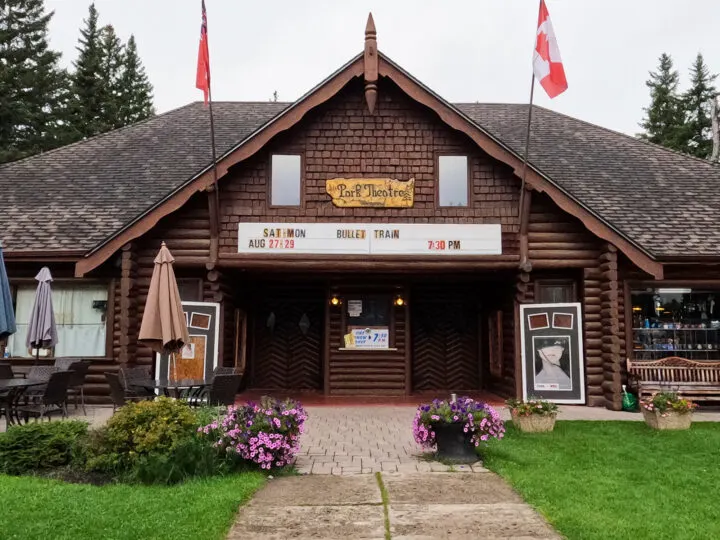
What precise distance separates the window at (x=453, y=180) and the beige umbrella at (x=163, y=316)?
225 inches

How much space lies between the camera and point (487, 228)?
12.6m

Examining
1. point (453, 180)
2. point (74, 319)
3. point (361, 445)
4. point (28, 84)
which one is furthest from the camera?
point (28, 84)

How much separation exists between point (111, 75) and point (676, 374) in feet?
136

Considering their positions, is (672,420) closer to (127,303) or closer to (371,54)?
(371,54)

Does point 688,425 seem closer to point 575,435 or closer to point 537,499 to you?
point 575,435

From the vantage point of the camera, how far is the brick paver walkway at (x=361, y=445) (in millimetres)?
7352

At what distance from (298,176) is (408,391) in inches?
213

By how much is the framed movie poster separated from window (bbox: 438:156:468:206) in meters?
2.65

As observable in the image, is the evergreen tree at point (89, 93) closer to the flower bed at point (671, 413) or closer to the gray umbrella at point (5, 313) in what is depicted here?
the gray umbrella at point (5, 313)

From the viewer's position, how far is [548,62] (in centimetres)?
1112

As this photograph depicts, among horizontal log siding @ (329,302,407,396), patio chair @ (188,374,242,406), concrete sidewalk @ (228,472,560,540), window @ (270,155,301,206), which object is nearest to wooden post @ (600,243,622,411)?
horizontal log siding @ (329,302,407,396)

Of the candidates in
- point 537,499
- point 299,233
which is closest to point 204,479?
point 537,499

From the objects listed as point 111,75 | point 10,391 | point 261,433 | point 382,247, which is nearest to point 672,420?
point 382,247

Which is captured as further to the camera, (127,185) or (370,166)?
(127,185)
